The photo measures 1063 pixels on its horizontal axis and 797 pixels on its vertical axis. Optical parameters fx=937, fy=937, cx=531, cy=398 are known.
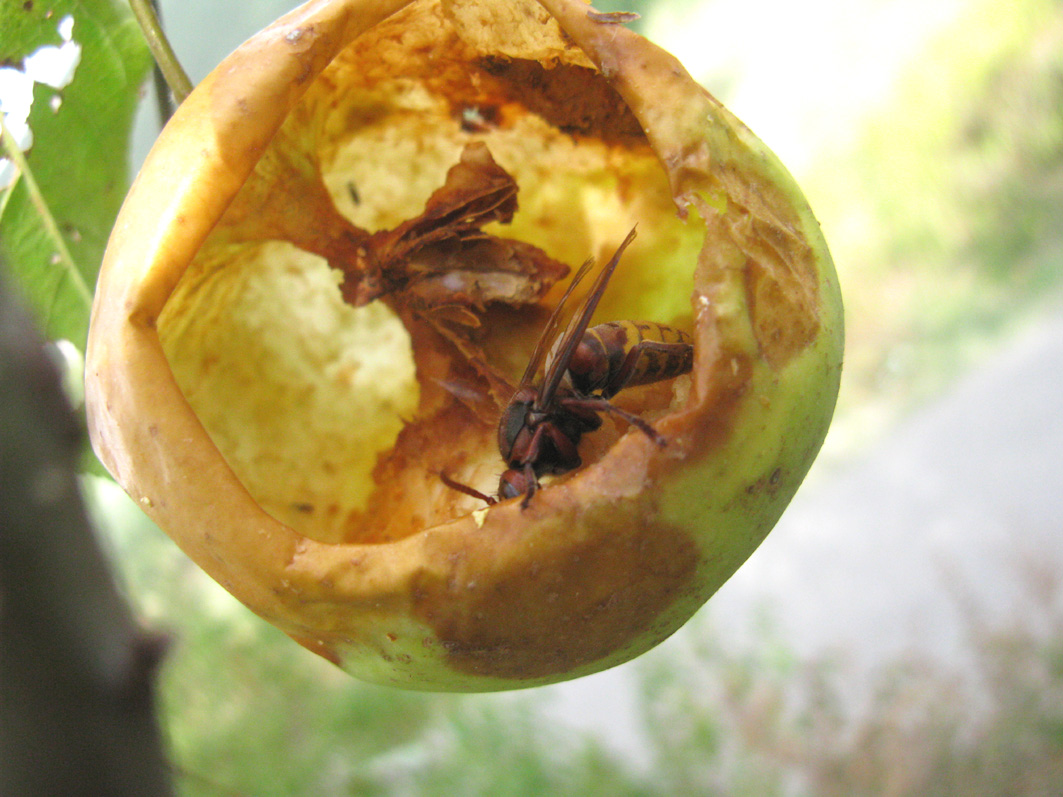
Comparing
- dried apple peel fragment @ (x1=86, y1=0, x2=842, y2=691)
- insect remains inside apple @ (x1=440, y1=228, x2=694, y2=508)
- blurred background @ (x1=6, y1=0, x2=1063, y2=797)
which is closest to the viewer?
dried apple peel fragment @ (x1=86, y1=0, x2=842, y2=691)

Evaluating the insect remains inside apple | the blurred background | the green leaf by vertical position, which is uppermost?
the green leaf

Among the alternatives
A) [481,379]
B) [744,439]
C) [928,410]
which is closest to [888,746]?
[928,410]

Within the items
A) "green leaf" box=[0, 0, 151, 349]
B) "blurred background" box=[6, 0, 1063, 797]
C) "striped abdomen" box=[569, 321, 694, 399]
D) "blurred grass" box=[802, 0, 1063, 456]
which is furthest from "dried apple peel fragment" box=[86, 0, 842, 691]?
"blurred grass" box=[802, 0, 1063, 456]

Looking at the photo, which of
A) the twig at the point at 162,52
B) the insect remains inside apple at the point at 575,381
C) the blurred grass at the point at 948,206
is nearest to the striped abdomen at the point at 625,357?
the insect remains inside apple at the point at 575,381

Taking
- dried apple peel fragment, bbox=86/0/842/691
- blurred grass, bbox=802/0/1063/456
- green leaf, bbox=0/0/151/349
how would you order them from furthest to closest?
blurred grass, bbox=802/0/1063/456
green leaf, bbox=0/0/151/349
dried apple peel fragment, bbox=86/0/842/691

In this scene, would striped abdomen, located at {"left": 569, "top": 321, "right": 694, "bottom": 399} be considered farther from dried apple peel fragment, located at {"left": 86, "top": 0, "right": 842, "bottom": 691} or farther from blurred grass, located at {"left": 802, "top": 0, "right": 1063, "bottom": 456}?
blurred grass, located at {"left": 802, "top": 0, "right": 1063, "bottom": 456}

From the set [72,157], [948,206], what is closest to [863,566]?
[948,206]

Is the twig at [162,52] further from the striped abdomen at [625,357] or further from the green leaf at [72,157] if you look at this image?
the striped abdomen at [625,357]
